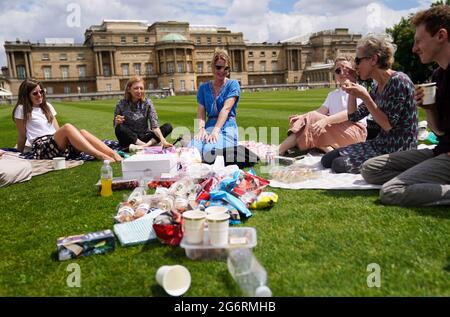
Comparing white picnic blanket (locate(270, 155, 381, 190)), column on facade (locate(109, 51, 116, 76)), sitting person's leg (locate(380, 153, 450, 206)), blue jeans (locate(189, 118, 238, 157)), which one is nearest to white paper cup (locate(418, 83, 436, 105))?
sitting person's leg (locate(380, 153, 450, 206))

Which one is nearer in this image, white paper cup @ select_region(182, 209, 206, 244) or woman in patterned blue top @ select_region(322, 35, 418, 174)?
white paper cup @ select_region(182, 209, 206, 244)

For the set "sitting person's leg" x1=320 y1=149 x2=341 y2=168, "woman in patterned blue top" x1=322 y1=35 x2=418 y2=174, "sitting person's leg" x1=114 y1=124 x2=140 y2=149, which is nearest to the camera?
"woman in patterned blue top" x1=322 y1=35 x2=418 y2=174

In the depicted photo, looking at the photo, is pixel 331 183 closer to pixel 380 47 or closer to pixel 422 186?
pixel 422 186

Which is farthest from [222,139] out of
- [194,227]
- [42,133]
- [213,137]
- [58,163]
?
[194,227]

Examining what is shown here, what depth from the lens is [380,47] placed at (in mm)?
4348

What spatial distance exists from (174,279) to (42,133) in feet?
17.8

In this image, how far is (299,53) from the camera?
317ft

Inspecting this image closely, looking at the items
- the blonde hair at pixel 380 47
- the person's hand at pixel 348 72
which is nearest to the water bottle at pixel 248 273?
the blonde hair at pixel 380 47

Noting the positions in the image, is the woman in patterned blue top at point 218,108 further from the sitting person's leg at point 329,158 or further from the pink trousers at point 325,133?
the sitting person's leg at point 329,158

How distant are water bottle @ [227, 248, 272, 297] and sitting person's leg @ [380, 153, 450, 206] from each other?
1.78 m

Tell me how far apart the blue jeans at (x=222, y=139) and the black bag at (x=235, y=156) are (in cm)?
9

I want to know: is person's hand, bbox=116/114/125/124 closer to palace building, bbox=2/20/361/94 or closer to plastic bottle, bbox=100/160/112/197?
plastic bottle, bbox=100/160/112/197

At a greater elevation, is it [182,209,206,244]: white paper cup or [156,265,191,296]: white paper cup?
[182,209,206,244]: white paper cup

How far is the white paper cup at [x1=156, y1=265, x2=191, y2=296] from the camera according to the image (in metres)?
2.29
